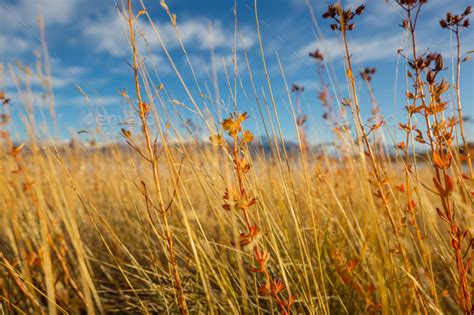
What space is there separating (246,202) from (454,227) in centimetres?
56

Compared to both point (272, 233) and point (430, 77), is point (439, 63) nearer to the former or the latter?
point (430, 77)

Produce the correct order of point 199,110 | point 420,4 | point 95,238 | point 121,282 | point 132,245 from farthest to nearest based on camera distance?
point 95,238 → point 132,245 → point 121,282 → point 199,110 → point 420,4

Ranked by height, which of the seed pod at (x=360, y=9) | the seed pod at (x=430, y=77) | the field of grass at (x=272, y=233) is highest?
the seed pod at (x=360, y=9)

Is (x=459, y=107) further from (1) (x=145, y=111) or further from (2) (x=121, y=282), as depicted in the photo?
(2) (x=121, y=282)

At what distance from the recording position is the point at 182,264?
5.94 feet

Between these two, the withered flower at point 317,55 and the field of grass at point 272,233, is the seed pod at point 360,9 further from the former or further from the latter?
the withered flower at point 317,55

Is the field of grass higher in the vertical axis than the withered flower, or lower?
lower

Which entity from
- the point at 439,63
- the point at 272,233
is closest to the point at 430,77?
the point at 439,63

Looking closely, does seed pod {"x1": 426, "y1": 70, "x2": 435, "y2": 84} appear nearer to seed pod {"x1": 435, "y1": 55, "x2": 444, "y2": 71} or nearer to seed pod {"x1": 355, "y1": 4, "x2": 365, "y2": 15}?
seed pod {"x1": 435, "y1": 55, "x2": 444, "y2": 71}

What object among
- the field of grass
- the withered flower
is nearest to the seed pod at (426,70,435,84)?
the field of grass

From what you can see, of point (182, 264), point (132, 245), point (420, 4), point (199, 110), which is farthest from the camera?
point (132, 245)

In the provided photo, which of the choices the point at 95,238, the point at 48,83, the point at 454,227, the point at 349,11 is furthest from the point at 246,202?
the point at 95,238

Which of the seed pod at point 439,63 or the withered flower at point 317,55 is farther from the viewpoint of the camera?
the withered flower at point 317,55

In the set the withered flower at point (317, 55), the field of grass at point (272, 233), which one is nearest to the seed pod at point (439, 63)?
the field of grass at point (272, 233)
